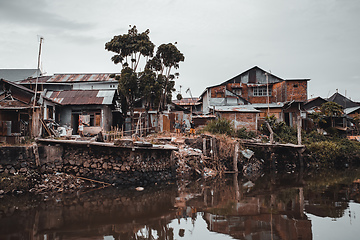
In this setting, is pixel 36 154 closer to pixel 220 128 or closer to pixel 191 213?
pixel 191 213

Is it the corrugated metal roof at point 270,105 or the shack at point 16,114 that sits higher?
the corrugated metal roof at point 270,105

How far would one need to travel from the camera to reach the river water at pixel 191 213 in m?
7.42

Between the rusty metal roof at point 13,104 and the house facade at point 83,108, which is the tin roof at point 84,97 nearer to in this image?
the house facade at point 83,108

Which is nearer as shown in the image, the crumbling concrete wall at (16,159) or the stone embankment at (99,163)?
the crumbling concrete wall at (16,159)

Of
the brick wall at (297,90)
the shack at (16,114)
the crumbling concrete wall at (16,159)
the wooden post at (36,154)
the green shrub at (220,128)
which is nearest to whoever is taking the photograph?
the crumbling concrete wall at (16,159)

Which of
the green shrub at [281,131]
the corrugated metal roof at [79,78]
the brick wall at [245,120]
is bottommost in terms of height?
the green shrub at [281,131]

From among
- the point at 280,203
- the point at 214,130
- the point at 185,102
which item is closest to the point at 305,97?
the point at 214,130

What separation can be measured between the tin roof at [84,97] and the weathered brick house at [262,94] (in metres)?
9.21

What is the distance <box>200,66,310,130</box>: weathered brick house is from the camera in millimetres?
24906

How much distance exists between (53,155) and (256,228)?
9.89m

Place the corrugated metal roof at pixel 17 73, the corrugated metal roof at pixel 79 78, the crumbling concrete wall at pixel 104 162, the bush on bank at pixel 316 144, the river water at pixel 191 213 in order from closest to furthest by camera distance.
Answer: the river water at pixel 191 213
the crumbling concrete wall at pixel 104 162
the bush on bank at pixel 316 144
the corrugated metal roof at pixel 79 78
the corrugated metal roof at pixel 17 73

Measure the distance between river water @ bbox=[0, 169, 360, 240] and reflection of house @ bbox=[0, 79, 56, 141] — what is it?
475cm

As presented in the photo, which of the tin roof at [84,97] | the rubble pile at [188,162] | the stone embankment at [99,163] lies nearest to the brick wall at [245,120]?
the rubble pile at [188,162]

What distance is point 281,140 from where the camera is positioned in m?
20.2
